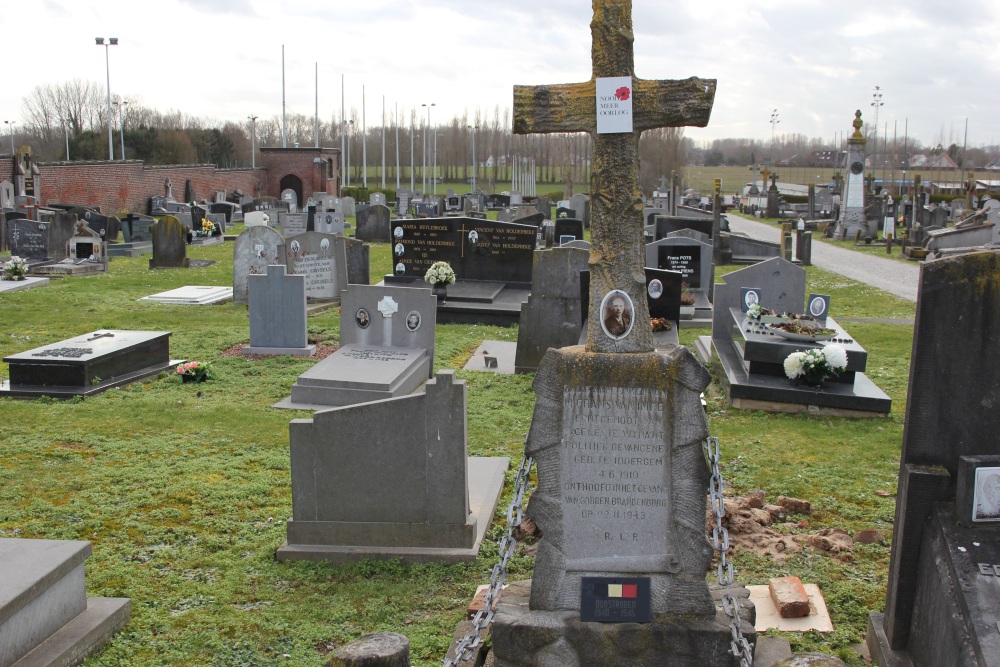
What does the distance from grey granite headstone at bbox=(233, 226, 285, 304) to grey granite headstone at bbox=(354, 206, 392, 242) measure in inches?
538

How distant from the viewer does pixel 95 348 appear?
1071 cm

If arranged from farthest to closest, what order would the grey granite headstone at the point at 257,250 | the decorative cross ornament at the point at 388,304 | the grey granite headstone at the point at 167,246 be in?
1. the grey granite headstone at the point at 167,246
2. the grey granite headstone at the point at 257,250
3. the decorative cross ornament at the point at 388,304

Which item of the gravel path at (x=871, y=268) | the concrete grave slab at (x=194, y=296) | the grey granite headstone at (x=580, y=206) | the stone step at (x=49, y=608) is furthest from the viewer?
the grey granite headstone at (x=580, y=206)

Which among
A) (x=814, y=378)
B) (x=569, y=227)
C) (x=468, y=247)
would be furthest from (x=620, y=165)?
(x=569, y=227)

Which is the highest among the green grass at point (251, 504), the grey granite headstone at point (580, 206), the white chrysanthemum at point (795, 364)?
the grey granite headstone at point (580, 206)

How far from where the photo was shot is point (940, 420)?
4.72 metres

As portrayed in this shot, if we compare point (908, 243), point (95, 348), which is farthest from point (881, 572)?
point (908, 243)

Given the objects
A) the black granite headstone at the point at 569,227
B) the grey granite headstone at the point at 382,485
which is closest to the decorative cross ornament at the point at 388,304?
the grey granite headstone at the point at 382,485

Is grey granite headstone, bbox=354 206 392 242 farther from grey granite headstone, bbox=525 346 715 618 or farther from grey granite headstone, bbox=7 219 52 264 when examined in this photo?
grey granite headstone, bbox=525 346 715 618

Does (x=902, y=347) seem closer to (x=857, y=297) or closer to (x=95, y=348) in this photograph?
(x=857, y=297)

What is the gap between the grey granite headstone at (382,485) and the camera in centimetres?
605

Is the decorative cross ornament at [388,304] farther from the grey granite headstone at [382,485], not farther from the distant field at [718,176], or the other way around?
the distant field at [718,176]

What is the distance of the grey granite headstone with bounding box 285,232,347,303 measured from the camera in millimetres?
16734

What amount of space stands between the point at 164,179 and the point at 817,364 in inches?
1507
